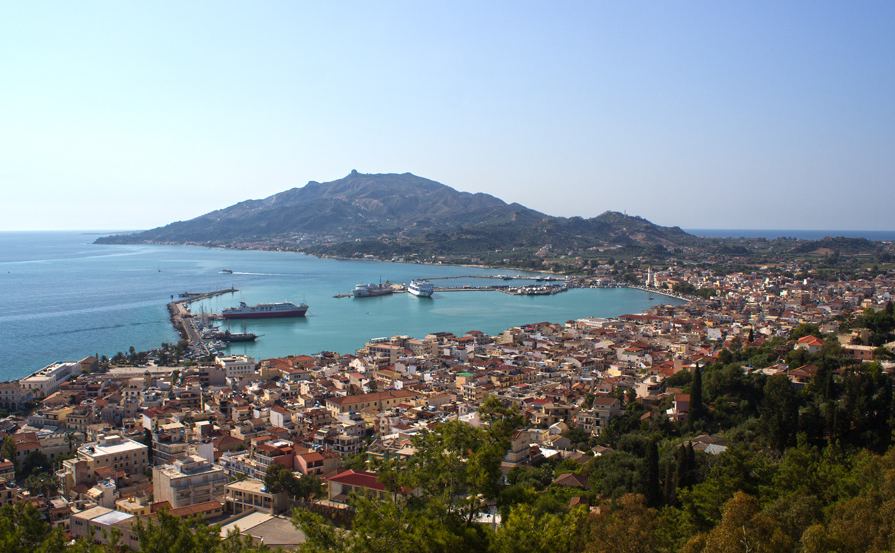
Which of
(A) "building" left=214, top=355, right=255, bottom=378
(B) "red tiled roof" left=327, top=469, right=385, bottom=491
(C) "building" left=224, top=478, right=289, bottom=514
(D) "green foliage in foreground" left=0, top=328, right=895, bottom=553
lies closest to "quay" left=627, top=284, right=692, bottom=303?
(A) "building" left=214, top=355, right=255, bottom=378

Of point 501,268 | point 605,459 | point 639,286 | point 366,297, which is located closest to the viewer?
point 605,459

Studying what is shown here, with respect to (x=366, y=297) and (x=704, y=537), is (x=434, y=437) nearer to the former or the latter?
(x=704, y=537)

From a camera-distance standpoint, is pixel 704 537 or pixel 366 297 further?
pixel 366 297

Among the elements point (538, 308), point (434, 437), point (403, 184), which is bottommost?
point (538, 308)

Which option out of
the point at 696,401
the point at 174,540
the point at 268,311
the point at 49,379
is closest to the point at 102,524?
the point at 174,540

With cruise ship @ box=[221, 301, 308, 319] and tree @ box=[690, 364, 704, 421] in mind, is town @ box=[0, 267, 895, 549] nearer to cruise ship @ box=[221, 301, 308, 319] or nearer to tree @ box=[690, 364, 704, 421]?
tree @ box=[690, 364, 704, 421]

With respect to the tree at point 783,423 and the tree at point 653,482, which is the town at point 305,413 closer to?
the tree at point 783,423

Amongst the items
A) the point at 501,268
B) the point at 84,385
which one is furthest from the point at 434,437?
the point at 501,268
